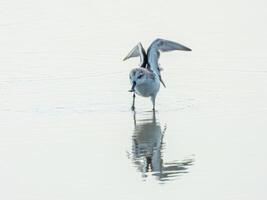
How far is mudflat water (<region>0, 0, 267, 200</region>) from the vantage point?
1304cm

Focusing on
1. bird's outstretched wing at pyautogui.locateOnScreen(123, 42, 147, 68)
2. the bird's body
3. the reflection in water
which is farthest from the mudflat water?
bird's outstretched wing at pyautogui.locateOnScreen(123, 42, 147, 68)

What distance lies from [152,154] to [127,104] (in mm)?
3126

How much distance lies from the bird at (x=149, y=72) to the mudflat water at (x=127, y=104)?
0.96ft

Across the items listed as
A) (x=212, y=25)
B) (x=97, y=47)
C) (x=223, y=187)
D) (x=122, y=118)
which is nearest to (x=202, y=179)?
(x=223, y=187)

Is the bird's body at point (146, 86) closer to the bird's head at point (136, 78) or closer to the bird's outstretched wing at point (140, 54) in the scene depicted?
the bird's head at point (136, 78)

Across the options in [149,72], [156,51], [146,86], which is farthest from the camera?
[156,51]

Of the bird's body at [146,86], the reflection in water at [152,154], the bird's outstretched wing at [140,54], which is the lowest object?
the reflection in water at [152,154]

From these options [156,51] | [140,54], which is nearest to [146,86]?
[156,51]

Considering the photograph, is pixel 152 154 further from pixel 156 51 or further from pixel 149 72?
pixel 156 51

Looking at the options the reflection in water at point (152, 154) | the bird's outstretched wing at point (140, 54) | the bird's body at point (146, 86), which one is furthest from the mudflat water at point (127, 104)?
the bird's outstretched wing at point (140, 54)

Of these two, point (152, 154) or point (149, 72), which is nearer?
point (152, 154)

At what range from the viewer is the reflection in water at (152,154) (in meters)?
13.5

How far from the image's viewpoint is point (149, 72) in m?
17.7

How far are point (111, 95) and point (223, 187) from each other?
558 centimetres
